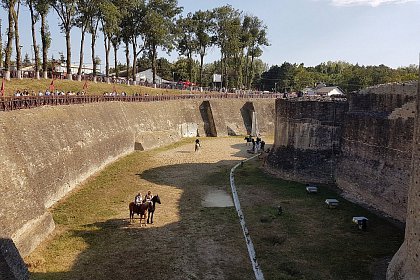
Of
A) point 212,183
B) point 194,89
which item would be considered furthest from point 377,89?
point 194,89

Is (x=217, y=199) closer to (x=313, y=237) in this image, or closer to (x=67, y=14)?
(x=313, y=237)

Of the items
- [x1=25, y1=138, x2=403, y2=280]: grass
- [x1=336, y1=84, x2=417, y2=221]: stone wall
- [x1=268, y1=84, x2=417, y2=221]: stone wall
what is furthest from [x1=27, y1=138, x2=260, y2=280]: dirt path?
[x1=336, y1=84, x2=417, y2=221]: stone wall

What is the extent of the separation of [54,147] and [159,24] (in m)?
33.2

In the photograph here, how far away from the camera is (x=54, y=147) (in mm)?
19953

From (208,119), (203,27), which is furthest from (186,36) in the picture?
(208,119)

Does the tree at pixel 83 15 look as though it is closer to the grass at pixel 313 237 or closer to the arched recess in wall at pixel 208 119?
the arched recess in wall at pixel 208 119

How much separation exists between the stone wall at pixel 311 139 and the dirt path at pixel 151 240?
456cm

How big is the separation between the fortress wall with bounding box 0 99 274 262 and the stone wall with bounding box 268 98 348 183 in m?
11.5

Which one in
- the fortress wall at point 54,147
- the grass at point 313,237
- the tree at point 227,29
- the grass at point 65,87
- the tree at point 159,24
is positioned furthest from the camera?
the tree at point 227,29

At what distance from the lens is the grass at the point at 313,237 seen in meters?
13.2

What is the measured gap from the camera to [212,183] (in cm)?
2403

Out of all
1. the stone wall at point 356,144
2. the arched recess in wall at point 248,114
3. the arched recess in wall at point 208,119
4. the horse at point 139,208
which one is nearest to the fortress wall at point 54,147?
the horse at point 139,208

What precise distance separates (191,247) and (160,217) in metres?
3.52

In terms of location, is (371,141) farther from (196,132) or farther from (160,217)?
(196,132)
